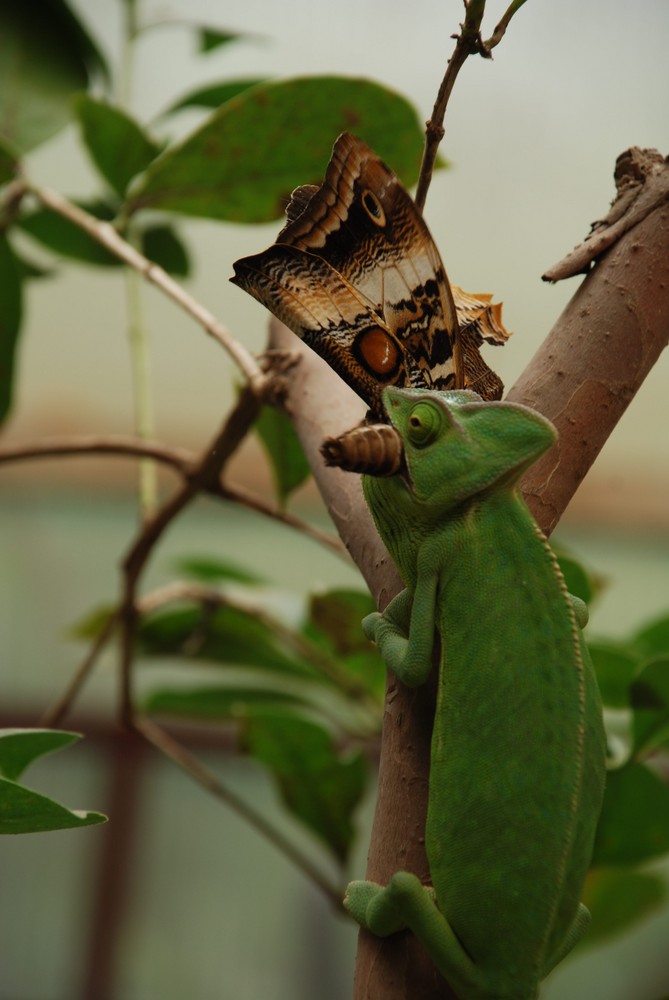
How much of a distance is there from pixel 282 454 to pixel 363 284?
502 mm

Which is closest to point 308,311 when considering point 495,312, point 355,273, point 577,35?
point 355,273

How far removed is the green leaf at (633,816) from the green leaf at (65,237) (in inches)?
37.4

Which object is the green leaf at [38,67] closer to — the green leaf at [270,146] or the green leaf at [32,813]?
the green leaf at [270,146]

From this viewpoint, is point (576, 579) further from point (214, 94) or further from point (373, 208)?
point (214, 94)

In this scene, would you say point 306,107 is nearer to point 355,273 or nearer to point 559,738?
point 355,273

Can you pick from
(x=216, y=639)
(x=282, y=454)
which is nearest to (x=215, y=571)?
(x=216, y=639)

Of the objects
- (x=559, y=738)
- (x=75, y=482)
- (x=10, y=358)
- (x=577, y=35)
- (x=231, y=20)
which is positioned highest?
(x=577, y=35)

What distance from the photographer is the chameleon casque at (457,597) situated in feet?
1.79

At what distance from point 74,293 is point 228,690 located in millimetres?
1214

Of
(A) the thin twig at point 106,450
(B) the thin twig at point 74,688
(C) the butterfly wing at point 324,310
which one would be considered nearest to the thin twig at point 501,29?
(C) the butterfly wing at point 324,310

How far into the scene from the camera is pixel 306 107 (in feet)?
3.16

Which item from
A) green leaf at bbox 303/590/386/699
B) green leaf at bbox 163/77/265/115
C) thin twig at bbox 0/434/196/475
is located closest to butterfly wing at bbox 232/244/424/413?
thin twig at bbox 0/434/196/475

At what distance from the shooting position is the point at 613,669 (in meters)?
0.97

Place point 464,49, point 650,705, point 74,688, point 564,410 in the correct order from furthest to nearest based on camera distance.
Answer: point 74,688, point 650,705, point 564,410, point 464,49
